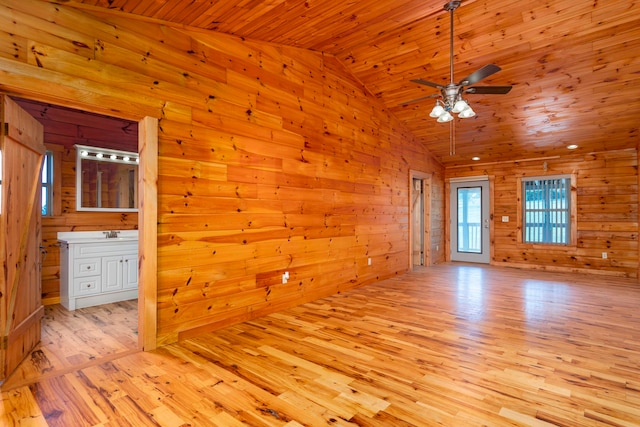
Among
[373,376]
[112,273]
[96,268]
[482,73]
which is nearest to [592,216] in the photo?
[482,73]

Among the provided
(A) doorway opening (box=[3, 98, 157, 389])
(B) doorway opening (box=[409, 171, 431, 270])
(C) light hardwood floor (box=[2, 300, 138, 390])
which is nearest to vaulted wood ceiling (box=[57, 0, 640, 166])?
(A) doorway opening (box=[3, 98, 157, 389])

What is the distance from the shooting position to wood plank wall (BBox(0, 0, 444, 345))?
99.8 inches

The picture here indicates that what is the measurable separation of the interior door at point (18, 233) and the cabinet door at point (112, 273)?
136 cm

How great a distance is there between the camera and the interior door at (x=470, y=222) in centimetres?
827

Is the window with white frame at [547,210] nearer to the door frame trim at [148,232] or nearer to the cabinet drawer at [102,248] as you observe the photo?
the door frame trim at [148,232]

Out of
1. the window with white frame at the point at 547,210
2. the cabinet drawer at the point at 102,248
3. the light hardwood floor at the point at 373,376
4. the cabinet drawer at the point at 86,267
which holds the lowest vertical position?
the light hardwood floor at the point at 373,376

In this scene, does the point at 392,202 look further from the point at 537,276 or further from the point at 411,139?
the point at 537,276

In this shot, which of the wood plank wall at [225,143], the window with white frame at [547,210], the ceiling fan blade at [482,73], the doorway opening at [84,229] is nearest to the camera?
the wood plank wall at [225,143]

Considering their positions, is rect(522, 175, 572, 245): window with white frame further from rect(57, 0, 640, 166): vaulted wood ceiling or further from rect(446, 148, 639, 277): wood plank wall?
rect(57, 0, 640, 166): vaulted wood ceiling

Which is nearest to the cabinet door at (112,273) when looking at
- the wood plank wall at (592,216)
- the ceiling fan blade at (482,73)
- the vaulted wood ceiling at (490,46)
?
the vaulted wood ceiling at (490,46)

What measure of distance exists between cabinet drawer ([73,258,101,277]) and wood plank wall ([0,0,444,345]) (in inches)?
75.0

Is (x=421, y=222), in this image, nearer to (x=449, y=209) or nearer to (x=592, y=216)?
(x=449, y=209)

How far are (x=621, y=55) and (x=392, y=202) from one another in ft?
12.3

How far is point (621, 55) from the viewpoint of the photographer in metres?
4.20
